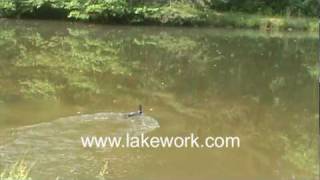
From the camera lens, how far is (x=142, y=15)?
26.8 meters

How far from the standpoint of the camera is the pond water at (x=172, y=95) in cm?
862

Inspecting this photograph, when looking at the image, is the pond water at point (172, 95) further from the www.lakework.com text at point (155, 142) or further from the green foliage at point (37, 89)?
the www.lakework.com text at point (155, 142)

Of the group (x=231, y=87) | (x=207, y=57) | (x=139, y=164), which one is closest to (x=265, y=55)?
(x=207, y=57)

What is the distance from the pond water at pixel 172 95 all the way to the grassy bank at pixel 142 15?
336 cm

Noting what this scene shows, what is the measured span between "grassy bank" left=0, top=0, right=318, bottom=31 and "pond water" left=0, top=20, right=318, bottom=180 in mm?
3355

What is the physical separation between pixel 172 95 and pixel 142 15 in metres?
14.2

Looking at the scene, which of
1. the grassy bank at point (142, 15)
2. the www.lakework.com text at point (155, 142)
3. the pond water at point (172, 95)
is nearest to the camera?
the pond water at point (172, 95)

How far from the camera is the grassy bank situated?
26719 mm

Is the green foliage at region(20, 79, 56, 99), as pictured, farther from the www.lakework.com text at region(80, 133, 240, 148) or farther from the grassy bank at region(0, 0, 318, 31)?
the grassy bank at region(0, 0, 318, 31)

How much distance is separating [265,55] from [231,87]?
19.7 feet

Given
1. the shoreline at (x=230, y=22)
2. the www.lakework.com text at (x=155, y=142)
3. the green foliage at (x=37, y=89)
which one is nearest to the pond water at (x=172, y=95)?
the green foliage at (x=37, y=89)

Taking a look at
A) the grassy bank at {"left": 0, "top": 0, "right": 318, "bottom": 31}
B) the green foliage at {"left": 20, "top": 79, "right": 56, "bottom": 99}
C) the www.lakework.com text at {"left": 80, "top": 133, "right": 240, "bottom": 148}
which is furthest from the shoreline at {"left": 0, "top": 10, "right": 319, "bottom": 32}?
the www.lakework.com text at {"left": 80, "top": 133, "right": 240, "bottom": 148}

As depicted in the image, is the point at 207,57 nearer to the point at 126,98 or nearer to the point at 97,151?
the point at 126,98

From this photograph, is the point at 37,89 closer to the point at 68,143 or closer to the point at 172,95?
the point at 172,95
